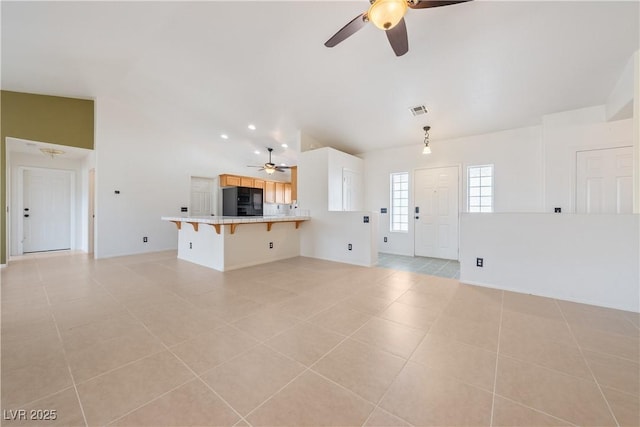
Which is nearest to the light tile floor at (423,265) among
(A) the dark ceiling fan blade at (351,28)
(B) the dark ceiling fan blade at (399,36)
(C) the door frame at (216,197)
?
(B) the dark ceiling fan blade at (399,36)

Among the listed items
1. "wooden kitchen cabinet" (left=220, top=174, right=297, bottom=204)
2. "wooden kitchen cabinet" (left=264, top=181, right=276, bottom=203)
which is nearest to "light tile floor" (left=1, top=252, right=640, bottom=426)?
"wooden kitchen cabinet" (left=220, top=174, right=297, bottom=204)

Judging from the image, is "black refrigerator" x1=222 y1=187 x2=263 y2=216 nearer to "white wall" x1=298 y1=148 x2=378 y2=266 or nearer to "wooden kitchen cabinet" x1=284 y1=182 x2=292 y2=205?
"wooden kitchen cabinet" x1=284 y1=182 x2=292 y2=205

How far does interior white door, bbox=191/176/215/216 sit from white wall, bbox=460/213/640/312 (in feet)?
21.0

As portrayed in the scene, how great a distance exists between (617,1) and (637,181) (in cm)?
177

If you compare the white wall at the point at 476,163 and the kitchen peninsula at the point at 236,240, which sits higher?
the white wall at the point at 476,163

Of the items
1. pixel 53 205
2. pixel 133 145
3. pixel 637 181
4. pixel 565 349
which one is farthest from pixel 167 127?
pixel 637 181

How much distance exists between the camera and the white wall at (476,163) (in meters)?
4.15

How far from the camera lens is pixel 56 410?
1217mm

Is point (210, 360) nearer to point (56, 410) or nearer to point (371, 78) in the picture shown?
point (56, 410)

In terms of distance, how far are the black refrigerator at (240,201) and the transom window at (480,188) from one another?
5610mm

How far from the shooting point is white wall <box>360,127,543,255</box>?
4148 mm

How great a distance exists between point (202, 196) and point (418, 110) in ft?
19.3

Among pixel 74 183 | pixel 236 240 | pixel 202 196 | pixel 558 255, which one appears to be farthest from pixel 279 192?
pixel 558 255

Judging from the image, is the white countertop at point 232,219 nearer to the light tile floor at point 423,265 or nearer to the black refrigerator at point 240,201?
the light tile floor at point 423,265
